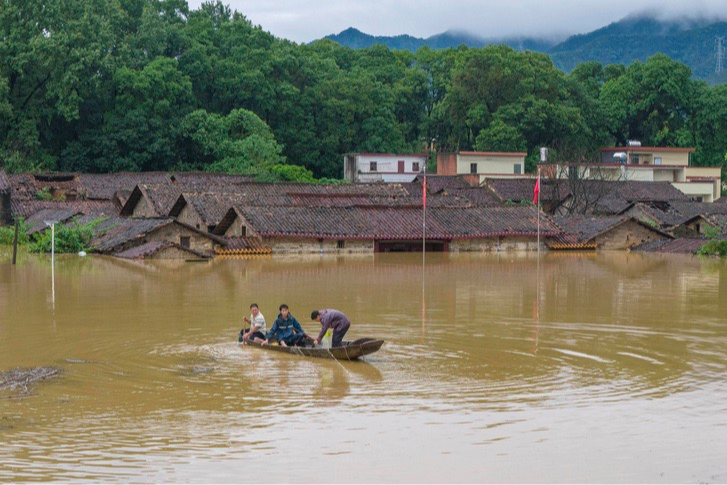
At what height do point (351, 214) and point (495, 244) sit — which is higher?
point (351, 214)

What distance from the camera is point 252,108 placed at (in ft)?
244

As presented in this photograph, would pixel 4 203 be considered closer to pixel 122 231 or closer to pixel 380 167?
pixel 122 231

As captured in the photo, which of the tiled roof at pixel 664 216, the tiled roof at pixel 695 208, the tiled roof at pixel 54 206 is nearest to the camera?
the tiled roof at pixel 54 206

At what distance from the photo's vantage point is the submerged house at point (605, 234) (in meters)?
49.4

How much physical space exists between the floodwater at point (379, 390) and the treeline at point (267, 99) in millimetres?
39083

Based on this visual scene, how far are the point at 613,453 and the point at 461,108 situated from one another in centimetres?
6955

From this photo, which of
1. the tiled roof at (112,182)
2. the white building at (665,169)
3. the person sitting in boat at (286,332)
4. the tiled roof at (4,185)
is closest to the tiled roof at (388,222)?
the tiled roof at (4,185)

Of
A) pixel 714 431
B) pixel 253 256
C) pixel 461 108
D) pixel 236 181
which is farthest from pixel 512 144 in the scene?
pixel 714 431

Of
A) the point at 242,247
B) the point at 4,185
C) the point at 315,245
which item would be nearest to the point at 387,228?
the point at 315,245

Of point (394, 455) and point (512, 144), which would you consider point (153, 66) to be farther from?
point (394, 455)

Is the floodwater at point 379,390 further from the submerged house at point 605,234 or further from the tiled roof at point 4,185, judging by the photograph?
the tiled roof at point 4,185

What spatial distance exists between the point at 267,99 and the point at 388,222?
2851 centimetres

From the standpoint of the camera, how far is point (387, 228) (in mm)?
46344

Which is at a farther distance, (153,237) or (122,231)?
(122,231)
